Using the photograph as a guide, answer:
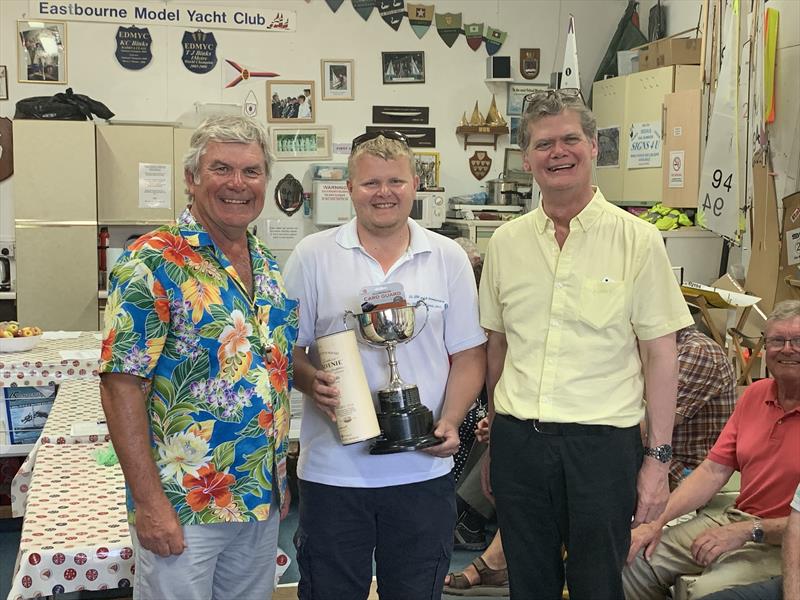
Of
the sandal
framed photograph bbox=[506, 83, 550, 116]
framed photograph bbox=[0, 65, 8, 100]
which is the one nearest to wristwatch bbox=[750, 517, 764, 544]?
the sandal

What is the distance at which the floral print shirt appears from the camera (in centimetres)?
155

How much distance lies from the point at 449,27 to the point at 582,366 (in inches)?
186

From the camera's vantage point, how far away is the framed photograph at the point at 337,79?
6004 millimetres

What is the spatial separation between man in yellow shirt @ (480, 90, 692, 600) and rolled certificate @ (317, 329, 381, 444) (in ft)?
1.11

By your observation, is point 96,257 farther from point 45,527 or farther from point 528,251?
point 528,251

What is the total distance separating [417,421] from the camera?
1858mm

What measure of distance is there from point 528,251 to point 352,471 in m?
0.63

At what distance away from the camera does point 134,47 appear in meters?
5.73

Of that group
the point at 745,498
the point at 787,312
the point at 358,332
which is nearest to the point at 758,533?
the point at 745,498

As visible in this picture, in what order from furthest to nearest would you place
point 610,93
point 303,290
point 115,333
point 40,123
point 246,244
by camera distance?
point 610,93 → point 40,123 → point 303,290 → point 246,244 → point 115,333

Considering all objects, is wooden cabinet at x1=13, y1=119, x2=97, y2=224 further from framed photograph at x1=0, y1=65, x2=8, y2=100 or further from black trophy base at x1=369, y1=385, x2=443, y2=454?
black trophy base at x1=369, y1=385, x2=443, y2=454

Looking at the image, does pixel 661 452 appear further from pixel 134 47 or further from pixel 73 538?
pixel 134 47

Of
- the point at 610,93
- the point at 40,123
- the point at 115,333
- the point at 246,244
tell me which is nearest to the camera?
the point at 115,333

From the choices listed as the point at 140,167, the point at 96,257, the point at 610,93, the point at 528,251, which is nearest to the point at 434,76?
the point at 610,93
